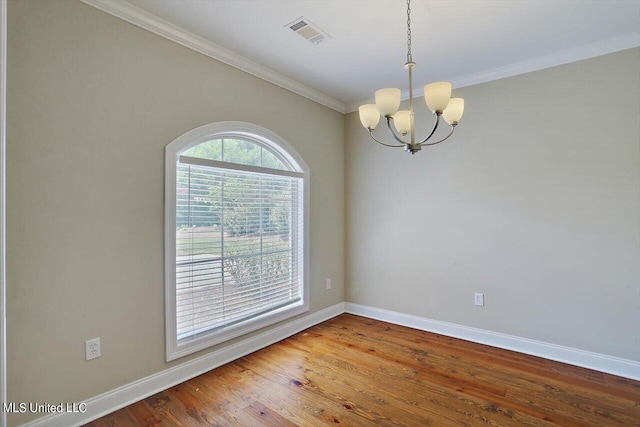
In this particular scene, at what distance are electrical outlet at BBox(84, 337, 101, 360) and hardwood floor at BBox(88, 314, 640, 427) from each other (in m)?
0.39

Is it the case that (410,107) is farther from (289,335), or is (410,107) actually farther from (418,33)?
(289,335)

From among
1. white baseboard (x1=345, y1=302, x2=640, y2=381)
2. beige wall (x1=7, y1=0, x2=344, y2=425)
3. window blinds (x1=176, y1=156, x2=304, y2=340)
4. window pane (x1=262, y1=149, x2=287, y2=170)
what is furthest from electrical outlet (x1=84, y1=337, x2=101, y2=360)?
white baseboard (x1=345, y1=302, x2=640, y2=381)

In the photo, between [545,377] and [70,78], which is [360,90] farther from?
[545,377]

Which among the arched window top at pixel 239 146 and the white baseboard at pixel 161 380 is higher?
the arched window top at pixel 239 146

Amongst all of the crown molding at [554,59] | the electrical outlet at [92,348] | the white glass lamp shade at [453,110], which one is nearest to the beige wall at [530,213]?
the crown molding at [554,59]

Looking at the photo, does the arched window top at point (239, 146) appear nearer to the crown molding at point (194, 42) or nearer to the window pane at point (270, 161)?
the window pane at point (270, 161)

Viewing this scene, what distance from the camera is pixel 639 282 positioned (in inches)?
98.3

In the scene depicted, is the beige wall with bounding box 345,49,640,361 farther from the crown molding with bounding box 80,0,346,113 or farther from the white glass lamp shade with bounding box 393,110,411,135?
the white glass lamp shade with bounding box 393,110,411,135

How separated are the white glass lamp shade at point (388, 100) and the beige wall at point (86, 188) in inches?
59.6

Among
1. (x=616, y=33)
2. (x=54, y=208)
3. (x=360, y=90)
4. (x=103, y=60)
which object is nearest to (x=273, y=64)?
(x=360, y=90)

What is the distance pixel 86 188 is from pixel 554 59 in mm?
3833

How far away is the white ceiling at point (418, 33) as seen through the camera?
215 centimetres

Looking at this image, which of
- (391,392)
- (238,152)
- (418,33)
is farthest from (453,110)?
(391,392)

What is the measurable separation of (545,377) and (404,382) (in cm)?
114
